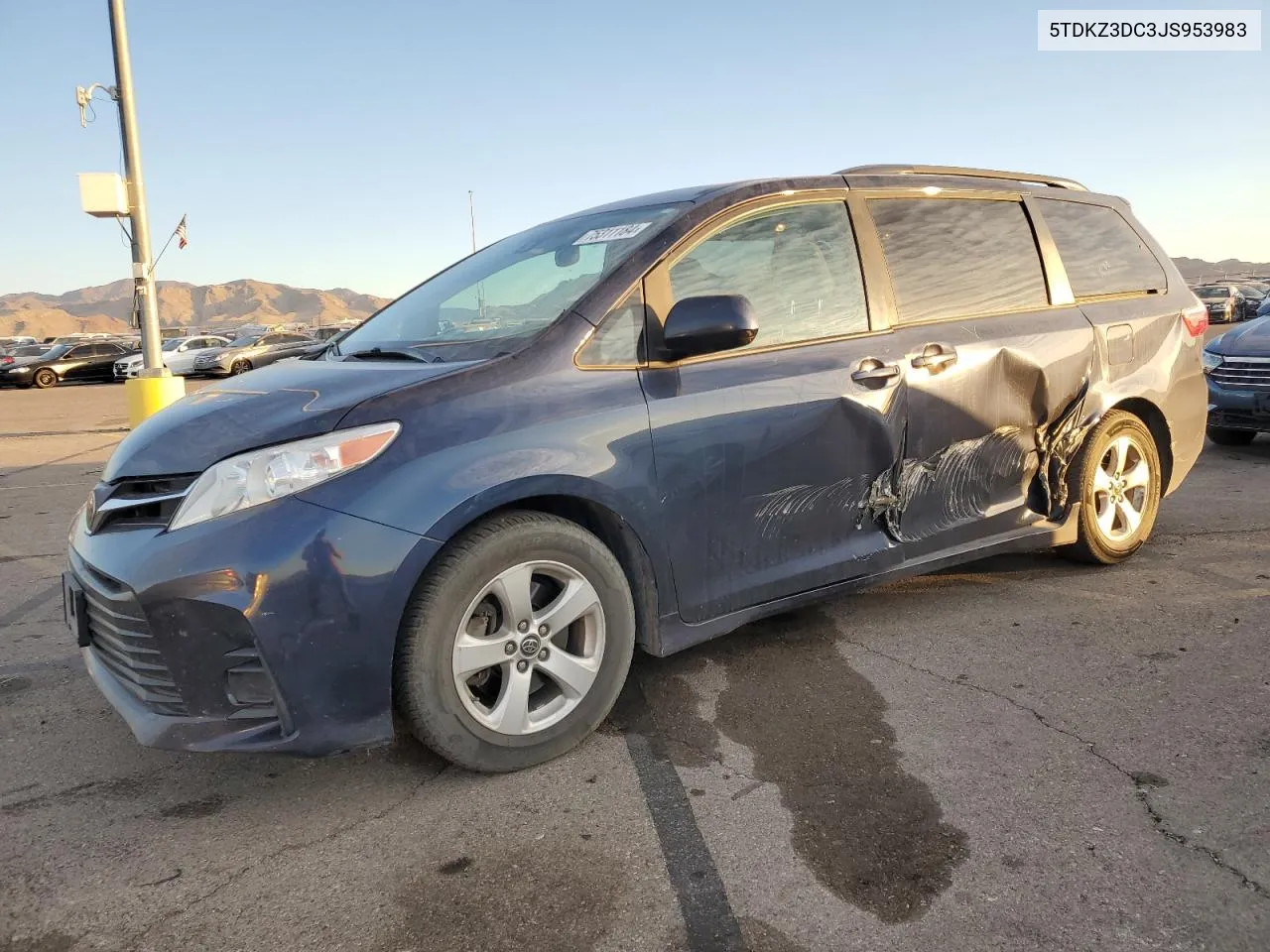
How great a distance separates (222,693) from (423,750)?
0.72 meters

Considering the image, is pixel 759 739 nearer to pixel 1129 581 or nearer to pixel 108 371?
pixel 1129 581

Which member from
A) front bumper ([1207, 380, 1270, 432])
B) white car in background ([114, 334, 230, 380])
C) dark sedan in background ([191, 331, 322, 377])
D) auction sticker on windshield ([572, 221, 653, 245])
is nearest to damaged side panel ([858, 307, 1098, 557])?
auction sticker on windshield ([572, 221, 653, 245])

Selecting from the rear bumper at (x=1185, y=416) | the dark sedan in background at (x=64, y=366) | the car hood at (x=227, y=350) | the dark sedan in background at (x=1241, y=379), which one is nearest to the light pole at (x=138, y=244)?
the rear bumper at (x=1185, y=416)

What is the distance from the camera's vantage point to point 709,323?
2.95 m

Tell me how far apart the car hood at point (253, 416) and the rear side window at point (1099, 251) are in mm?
3016

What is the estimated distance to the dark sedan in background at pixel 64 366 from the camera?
27.3 m

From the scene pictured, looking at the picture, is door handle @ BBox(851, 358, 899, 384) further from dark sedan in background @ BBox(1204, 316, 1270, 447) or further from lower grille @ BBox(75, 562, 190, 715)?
dark sedan in background @ BBox(1204, 316, 1270, 447)

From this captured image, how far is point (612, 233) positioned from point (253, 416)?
1.43m

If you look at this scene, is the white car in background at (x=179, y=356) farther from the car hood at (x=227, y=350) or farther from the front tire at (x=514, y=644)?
the front tire at (x=514, y=644)

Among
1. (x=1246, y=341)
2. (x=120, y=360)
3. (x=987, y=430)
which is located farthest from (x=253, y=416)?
(x=120, y=360)

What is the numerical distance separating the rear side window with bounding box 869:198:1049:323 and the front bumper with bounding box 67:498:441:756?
7.34ft

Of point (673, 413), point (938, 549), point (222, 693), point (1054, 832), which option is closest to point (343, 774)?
point (222, 693)

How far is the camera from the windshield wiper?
3.15 m

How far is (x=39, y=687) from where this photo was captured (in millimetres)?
3549
